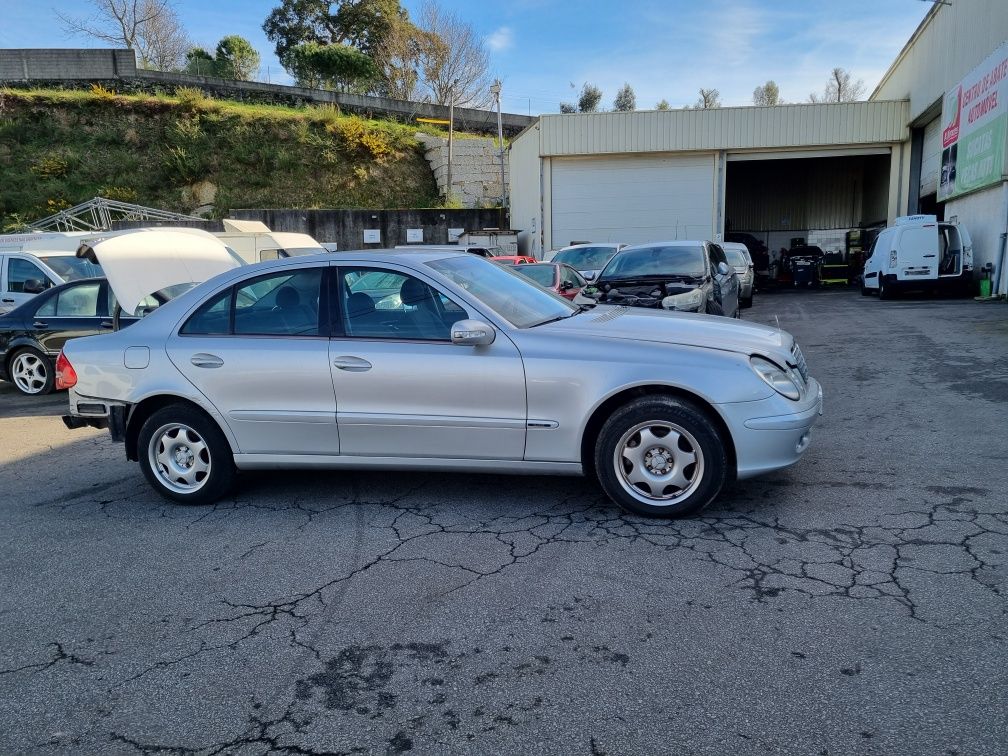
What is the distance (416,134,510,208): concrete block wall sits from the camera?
33.4 metres

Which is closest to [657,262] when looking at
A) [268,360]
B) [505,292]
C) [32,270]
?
[505,292]

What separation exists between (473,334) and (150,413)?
2.44 metres

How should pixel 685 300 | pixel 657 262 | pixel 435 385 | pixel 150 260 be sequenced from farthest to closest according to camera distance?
pixel 657 262, pixel 685 300, pixel 150 260, pixel 435 385

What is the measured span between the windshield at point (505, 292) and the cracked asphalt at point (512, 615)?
1.19 metres

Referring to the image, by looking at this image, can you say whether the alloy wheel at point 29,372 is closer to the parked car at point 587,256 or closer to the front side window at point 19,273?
the front side window at point 19,273

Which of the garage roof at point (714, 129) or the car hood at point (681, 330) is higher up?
the garage roof at point (714, 129)

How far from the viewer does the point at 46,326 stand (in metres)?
9.70

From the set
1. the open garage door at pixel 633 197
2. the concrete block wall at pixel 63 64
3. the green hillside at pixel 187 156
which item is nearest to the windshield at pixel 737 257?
the open garage door at pixel 633 197

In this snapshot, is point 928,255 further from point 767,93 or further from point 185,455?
point 767,93

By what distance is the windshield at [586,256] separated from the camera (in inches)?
632

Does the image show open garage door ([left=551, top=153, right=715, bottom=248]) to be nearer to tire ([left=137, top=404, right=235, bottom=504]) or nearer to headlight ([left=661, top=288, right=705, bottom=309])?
headlight ([left=661, top=288, right=705, bottom=309])

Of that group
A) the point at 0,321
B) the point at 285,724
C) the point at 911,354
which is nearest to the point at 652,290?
the point at 911,354

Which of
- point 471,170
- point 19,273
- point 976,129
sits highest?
point 471,170

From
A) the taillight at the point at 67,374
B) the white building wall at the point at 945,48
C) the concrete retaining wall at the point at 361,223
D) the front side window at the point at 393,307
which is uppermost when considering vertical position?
the white building wall at the point at 945,48
